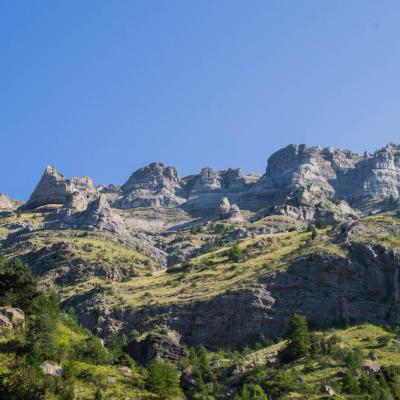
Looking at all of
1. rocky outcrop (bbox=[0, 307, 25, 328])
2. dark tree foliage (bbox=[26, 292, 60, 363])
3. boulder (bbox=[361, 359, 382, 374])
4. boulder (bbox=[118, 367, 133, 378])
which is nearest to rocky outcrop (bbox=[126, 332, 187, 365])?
boulder (bbox=[118, 367, 133, 378])

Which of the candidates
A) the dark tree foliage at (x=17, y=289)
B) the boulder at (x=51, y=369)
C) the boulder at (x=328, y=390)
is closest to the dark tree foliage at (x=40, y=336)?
the boulder at (x=51, y=369)

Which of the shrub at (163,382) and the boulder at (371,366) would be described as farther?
the boulder at (371,366)

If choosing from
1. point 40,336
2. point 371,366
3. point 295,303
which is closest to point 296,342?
point 371,366

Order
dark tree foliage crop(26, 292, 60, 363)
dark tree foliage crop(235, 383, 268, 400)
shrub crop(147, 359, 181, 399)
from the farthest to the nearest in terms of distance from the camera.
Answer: dark tree foliage crop(235, 383, 268, 400), shrub crop(147, 359, 181, 399), dark tree foliage crop(26, 292, 60, 363)

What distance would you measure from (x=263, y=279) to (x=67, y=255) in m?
76.2

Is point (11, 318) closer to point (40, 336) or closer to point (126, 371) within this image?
point (40, 336)

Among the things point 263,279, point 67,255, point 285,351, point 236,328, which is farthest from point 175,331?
point 67,255

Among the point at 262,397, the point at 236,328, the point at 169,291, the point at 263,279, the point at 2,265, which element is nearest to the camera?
the point at 262,397

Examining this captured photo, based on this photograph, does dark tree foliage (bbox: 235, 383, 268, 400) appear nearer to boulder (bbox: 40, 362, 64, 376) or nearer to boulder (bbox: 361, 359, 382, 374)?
boulder (bbox: 361, 359, 382, 374)

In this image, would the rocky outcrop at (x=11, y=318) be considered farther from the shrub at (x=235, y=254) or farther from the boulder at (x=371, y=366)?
the shrub at (x=235, y=254)

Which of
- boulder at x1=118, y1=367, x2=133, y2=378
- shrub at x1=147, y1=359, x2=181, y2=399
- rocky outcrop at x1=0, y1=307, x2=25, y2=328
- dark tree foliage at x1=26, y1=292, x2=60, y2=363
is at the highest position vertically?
rocky outcrop at x1=0, y1=307, x2=25, y2=328

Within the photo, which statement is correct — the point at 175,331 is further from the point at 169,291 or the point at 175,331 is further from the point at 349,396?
the point at 349,396

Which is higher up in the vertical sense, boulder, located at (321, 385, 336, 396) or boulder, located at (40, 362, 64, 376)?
boulder, located at (40, 362, 64, 376)

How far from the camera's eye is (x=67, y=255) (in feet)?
633
